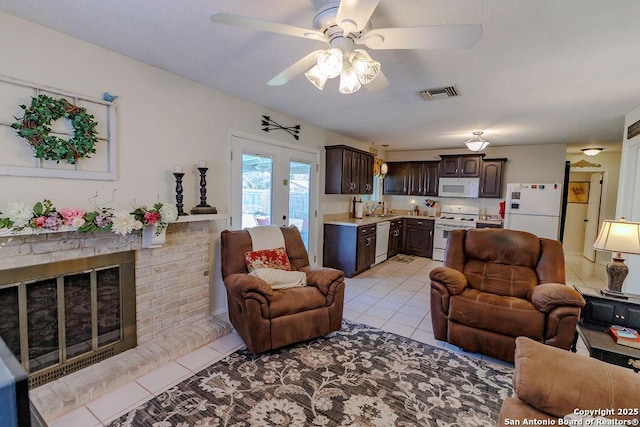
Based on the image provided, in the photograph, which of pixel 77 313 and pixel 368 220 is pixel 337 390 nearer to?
pixel 77 313

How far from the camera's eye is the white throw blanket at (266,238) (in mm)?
3088

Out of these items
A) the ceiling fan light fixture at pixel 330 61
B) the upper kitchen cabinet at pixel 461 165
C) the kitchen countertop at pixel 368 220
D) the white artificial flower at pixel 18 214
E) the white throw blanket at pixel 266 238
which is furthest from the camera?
the upper kitchen cabinet at pixel 461 165

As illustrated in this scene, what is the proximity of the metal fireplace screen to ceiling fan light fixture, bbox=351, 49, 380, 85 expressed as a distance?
7.19ft

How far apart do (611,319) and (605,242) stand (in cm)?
55

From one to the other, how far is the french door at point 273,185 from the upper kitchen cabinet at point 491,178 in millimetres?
3561

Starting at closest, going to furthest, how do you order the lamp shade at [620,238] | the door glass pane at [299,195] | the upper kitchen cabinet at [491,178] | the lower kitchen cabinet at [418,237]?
the lamp shade at [620,238] → the door glass pane at [299,195] → the upper kitchen cabinet at [491,178] → the lower kitchen cabinet at [418,237]

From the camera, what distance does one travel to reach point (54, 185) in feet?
6.70

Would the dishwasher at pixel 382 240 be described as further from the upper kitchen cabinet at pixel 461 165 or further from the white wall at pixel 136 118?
the white wall at pixel 136 118

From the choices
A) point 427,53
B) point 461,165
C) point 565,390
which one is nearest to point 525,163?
point 461,165

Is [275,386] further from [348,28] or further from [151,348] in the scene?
[348,28]

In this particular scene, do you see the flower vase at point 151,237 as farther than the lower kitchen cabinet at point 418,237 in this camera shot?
No

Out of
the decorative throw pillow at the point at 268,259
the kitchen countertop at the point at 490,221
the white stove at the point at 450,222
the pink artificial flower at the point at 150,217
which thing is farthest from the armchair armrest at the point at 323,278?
the kitchen countertop at the point at 490,221

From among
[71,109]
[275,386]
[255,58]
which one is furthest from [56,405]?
[255,58]

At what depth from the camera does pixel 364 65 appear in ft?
5.11
